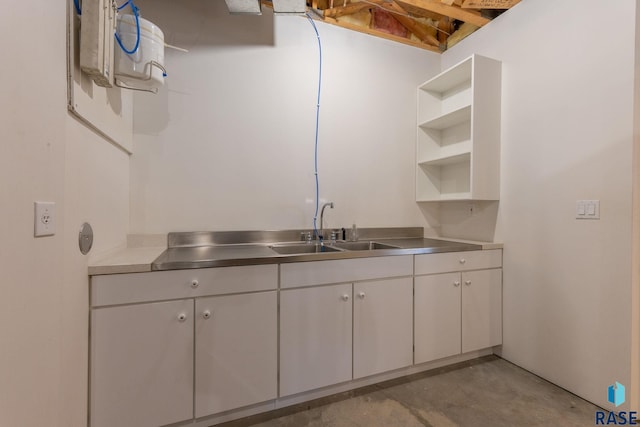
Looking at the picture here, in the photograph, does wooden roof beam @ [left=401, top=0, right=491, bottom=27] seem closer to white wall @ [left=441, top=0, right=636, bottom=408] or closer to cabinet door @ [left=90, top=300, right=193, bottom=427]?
white wall @ [left=441, top=0, right=636, bottom=408]

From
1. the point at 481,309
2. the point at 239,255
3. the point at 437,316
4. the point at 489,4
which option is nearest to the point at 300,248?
the point at 239,255

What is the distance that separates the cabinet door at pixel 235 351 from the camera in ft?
4.60

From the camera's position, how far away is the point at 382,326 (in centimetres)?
180

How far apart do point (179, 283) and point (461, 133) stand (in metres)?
2.39

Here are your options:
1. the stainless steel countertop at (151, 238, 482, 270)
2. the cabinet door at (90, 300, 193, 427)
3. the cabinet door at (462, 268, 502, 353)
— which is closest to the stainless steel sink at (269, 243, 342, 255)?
the stainless steel countertop at (151, 238, 482, 270)

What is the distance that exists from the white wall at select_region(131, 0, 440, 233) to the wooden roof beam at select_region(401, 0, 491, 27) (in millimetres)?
407

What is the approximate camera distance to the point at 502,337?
216 cm

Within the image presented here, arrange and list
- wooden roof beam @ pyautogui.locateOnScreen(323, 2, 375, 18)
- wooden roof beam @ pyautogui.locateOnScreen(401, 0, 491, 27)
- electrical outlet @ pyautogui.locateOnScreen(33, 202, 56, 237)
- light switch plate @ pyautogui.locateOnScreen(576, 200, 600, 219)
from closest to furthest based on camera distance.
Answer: electrical outlet @ pyautogui.locateOnScreen(33, 202, 56, 237) < light switch plate @ pyautogui.locateOnScreen(576, 200, 600, 219) < wooden roof beam @ pyautogui.locateOnScreen(401, 0, 491, 27) < wooden roof beam @ pyautogui.locateOnScreen(323, 2, 375, 18)

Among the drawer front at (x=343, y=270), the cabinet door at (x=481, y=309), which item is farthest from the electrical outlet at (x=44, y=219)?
the cabinet door at (x=481, y=309)

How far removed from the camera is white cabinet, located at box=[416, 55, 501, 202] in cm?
209

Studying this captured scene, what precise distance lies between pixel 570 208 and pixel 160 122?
2642 millimetres

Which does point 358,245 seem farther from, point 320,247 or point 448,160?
point 448,160

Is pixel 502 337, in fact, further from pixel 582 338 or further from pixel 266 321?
pixel 266 321

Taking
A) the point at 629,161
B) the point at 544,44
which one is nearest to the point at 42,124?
the point at 629,161
